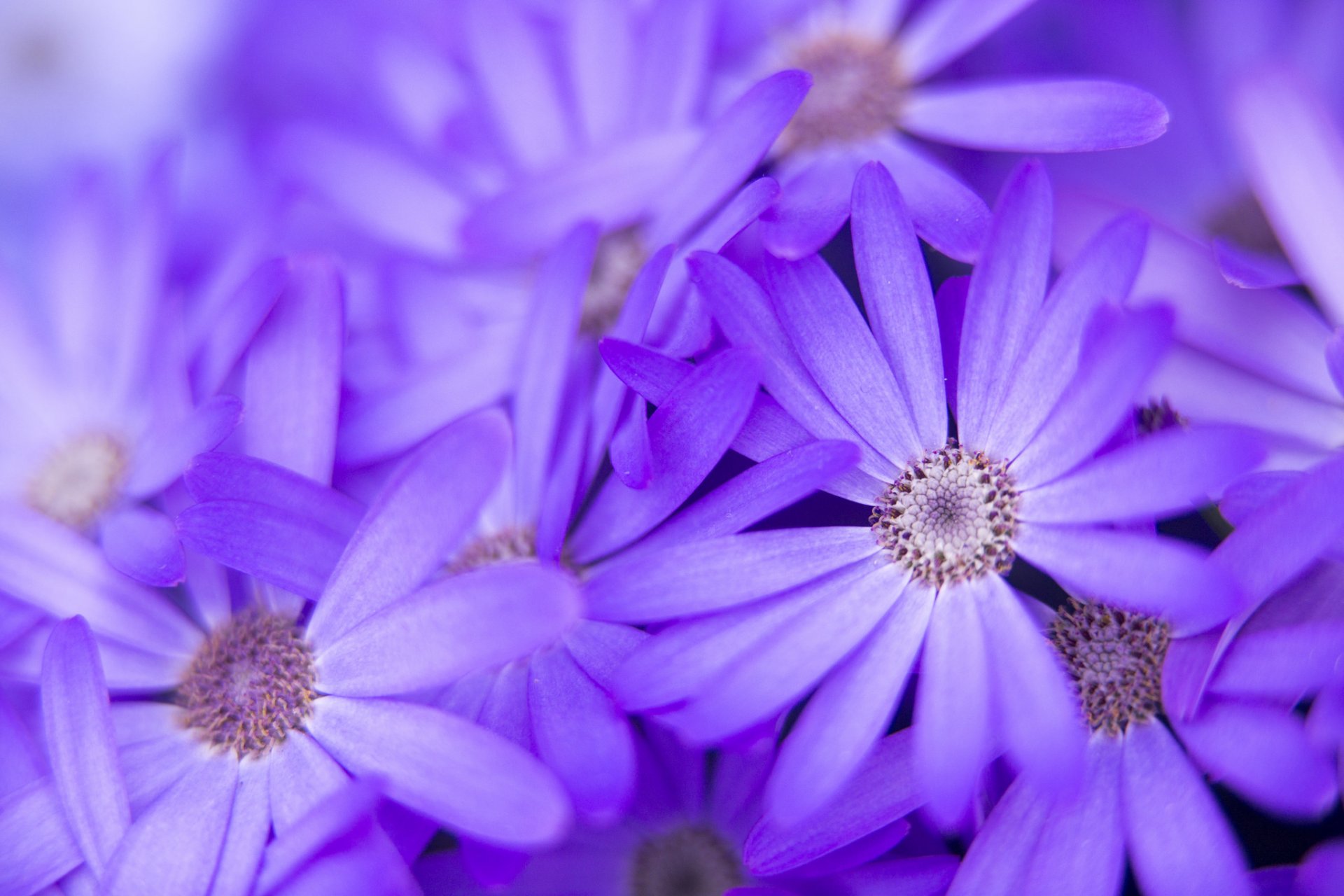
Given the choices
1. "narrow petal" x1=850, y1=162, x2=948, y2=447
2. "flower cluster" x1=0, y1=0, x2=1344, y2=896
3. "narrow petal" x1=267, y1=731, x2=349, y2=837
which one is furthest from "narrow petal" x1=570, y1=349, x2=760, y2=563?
"narrow petal" x1=267, y1=731, x2=349, y2=837

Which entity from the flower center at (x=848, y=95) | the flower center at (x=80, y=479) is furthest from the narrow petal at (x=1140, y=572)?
the flower center at (x=80, y=479)

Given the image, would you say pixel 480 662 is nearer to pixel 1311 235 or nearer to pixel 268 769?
pixel 268 769

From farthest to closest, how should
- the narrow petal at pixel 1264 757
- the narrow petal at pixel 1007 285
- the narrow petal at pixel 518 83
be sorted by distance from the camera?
the narrow petal at pixel 518 83
the narrow petal at pixel 1007 285
the narrow petal at pixel 1264 757

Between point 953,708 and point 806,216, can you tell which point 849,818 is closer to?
point 953,708

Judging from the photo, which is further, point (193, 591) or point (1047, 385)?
point (193, 591)

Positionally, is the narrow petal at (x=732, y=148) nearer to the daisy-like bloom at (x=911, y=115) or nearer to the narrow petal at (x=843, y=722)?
the daisy-like bloom at (x=911, y=115)

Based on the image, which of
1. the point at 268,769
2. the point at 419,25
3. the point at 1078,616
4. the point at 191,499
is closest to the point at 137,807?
the point at 268,769

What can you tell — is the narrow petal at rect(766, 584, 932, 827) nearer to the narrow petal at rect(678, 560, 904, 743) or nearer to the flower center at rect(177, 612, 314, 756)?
the narrow petal at rect(678, 560, 904, 743)
